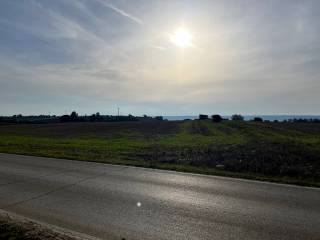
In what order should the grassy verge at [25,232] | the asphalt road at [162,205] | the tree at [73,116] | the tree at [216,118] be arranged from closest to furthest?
the grassy verge at [25,232], the asphalt road at [162,205], the tree at [216,118], the tree at [73,116]

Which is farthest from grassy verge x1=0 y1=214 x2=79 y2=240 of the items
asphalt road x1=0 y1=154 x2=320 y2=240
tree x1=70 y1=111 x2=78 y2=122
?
tree x1=70 y1=111 x2=78 y2=122

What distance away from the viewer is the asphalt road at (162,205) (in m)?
5.41

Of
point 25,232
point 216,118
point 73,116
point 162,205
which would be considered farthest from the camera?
point 73,116

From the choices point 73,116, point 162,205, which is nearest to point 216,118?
point 73,116

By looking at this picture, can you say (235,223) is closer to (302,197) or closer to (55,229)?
(302,197)

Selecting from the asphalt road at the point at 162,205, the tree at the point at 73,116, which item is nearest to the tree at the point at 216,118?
the tree at the point at 73,116

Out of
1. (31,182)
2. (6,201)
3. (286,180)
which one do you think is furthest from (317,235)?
(31,182)

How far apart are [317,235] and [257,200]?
2.06 m

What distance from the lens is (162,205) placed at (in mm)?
6844

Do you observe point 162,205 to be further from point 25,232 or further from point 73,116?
point 73,116

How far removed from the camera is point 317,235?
510 cm

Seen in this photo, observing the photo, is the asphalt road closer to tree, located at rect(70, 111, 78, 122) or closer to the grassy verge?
the grassy verge

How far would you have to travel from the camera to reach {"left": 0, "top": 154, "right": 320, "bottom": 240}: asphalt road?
5414 millimetres

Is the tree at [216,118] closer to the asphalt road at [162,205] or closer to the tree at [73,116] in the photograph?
the tree at [73,116]
